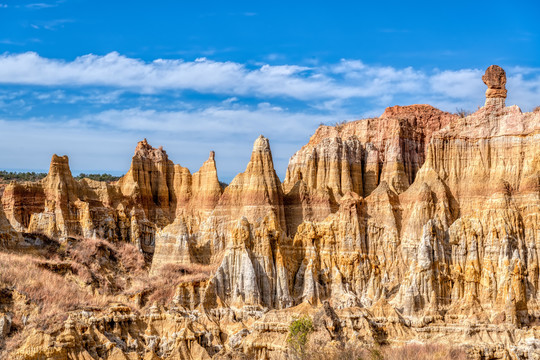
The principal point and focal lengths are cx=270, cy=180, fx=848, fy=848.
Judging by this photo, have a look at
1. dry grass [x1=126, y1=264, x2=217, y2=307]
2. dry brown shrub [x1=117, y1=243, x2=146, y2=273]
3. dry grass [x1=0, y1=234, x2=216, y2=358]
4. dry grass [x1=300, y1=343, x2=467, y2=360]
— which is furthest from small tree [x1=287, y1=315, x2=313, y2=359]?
dry brown shrub [x1=117, y1=243, x2=146, y2=273]

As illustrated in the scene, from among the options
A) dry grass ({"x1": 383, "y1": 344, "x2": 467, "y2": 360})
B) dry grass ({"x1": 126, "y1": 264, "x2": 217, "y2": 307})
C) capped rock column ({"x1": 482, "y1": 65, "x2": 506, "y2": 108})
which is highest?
capped rock column ({"x1": 482, "y1": 65, "x2": 506, "y2": 108})

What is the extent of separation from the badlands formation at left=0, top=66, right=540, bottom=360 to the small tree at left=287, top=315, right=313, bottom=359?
74 cm

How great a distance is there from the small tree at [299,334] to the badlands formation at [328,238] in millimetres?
741

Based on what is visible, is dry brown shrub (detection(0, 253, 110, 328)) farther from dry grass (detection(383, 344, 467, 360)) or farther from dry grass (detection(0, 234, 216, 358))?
dry grass (detection(383, 344, 467, 360))

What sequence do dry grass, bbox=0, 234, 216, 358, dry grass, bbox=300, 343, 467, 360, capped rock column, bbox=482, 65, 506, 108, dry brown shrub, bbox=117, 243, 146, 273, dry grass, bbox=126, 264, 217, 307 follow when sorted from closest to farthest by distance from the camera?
dry grass, bbox=300, 343, 467, 360, dry grass, bbox=0, 234, 216, 358, dry grass, bbox=126, 264, 217, 307, dry brown shrub, bbox=117, 243, 146, 273, capped rock column, bbox=482, 65, 506, 108

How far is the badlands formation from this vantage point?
5650 cm

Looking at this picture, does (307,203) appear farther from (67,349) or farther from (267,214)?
(67,349)

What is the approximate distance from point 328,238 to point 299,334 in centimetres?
1699

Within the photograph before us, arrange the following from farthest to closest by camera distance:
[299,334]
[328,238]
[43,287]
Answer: [328,238]
[43,287]
[299,334]

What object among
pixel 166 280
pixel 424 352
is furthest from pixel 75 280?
pixel 424 352

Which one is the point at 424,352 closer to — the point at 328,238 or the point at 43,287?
the point at 328,238

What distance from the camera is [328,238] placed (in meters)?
69.2

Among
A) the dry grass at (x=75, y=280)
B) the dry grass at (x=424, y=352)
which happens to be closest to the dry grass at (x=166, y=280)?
the dry grass at (x=75, y=280)

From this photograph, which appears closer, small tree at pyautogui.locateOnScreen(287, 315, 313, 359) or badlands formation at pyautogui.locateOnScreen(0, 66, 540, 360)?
small tree at pyautogui.locateOnScreen(287, 315, 313, 359)
